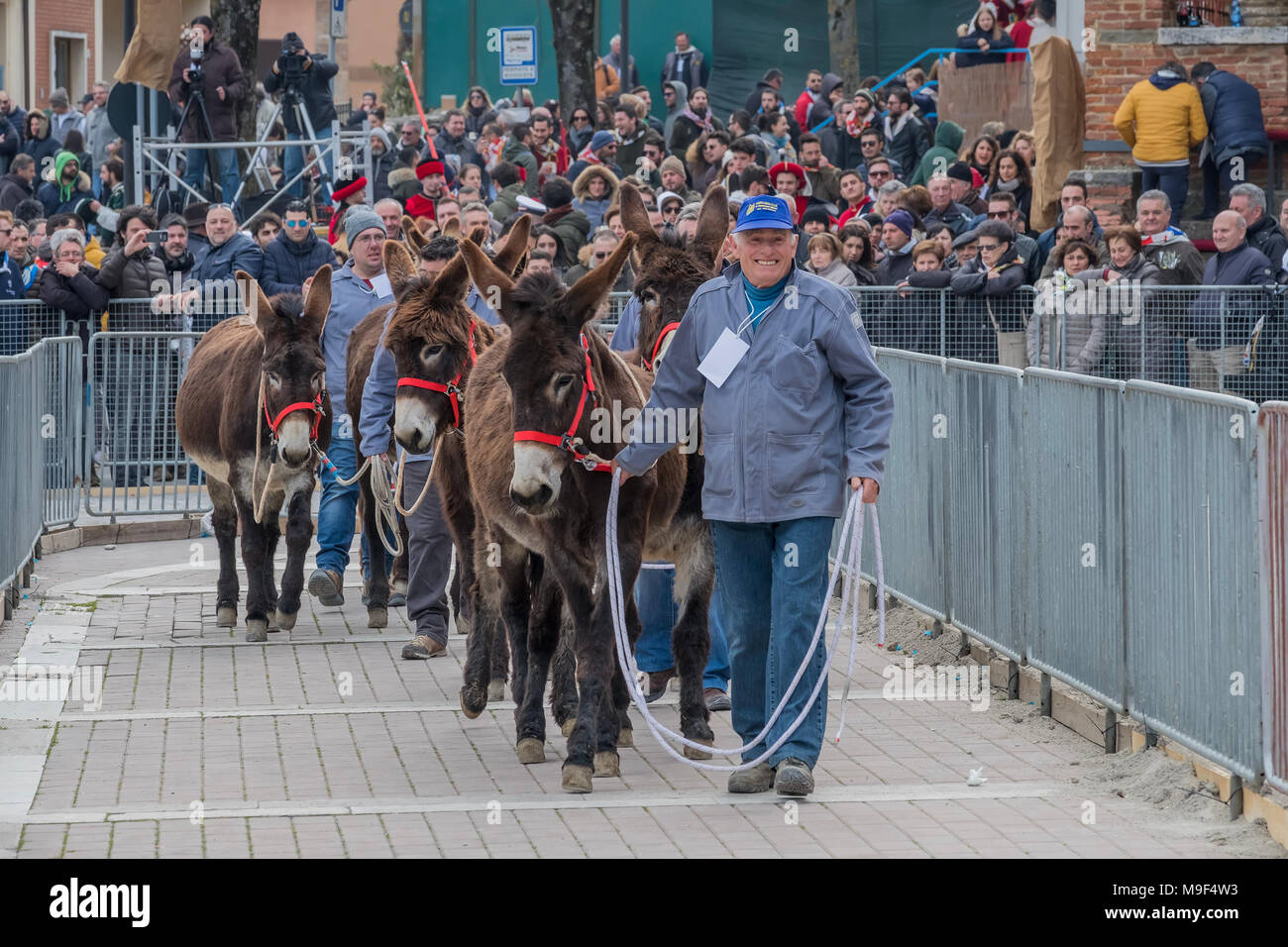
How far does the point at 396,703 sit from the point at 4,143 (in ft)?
67.6

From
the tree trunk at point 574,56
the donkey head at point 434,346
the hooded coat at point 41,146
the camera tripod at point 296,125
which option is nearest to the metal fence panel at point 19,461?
the donkey head at point 434,346

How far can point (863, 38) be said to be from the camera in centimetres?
4097

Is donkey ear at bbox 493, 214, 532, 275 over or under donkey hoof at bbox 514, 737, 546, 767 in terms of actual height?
over

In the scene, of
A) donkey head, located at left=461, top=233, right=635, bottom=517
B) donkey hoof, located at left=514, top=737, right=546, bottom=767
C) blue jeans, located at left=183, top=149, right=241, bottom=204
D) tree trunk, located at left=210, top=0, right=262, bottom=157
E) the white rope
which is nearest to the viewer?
the white rope

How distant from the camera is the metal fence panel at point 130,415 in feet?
56.5

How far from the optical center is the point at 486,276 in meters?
8.52

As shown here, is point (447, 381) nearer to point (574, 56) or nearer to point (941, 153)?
point (941, 153)

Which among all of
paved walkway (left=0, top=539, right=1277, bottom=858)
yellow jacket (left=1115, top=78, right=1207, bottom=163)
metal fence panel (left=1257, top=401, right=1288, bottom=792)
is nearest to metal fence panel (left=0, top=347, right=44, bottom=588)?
paved walkway (left=0, top=539, right=1277, bottom=858)

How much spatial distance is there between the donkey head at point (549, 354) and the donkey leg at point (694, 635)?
139 centimetres

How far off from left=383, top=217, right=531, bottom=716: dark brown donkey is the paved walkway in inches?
15.1

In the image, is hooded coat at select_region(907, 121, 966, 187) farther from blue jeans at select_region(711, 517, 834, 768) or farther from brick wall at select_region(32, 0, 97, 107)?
brick wall at select_region(32, 0, 97, 107)

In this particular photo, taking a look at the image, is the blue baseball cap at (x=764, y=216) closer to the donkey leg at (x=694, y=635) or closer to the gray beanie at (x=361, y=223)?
the donkey leg at (x=694, y=635)

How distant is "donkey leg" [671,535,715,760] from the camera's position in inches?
366

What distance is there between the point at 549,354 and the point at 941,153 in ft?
47.2
